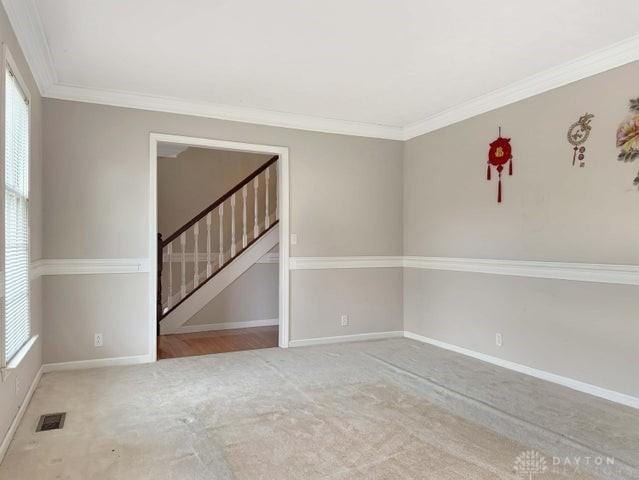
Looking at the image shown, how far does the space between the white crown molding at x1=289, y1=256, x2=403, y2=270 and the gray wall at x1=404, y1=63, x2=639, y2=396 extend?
39 cm

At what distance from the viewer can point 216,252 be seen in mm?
6379

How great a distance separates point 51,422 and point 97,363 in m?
1.28

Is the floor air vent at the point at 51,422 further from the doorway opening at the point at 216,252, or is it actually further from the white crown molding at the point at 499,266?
the white crown molding at the point at 499,266

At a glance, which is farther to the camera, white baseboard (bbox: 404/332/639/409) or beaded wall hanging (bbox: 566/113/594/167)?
beaded wall hanging (bbox: 566/113/594/167)

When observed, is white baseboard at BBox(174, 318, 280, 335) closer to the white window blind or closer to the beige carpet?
the beige carpet

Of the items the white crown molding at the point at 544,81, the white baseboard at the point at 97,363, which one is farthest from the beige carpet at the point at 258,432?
the white crown molding at the point at 544,81

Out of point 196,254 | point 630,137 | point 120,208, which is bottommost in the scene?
point 196,254

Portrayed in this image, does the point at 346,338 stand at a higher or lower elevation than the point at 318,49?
lower

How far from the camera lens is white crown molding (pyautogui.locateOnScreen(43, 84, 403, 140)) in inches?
154

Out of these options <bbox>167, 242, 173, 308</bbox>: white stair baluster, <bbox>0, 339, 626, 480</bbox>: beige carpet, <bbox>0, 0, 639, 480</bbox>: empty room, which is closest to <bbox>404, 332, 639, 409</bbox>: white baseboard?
<bbox>0, 0, 639, 480</bbox>: empty room

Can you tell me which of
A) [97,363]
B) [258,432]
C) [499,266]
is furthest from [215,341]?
[499,266]

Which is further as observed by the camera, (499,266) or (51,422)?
(499,266)

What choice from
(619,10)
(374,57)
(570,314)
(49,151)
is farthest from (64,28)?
(570,314)

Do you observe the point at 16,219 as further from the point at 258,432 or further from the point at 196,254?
the point at 196,254
